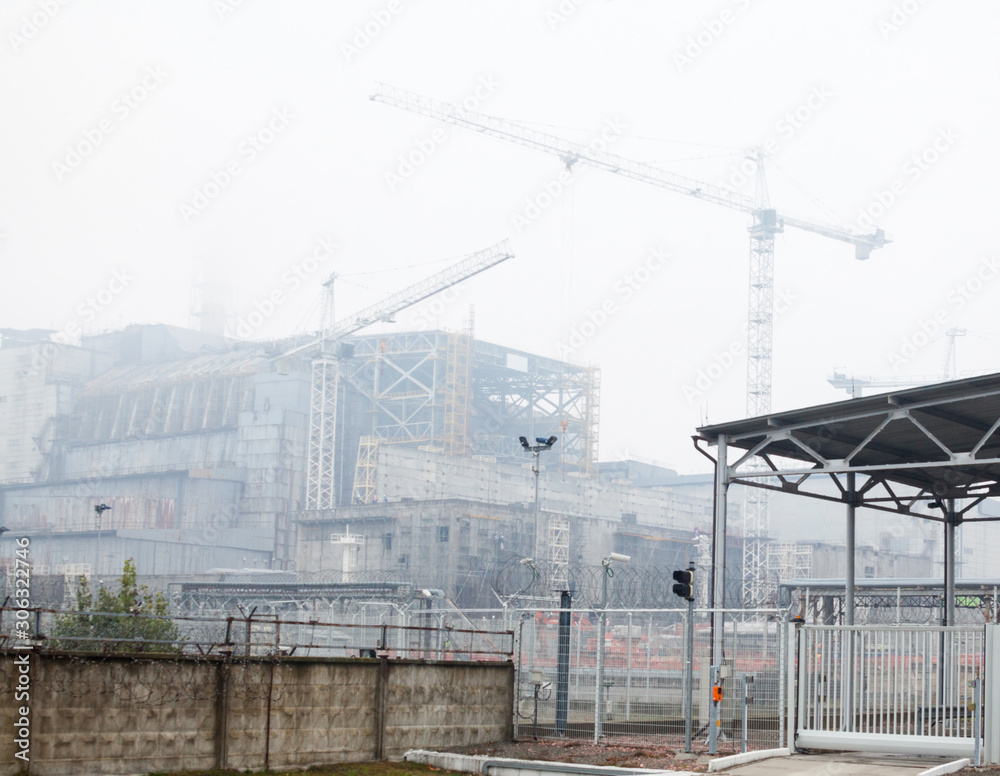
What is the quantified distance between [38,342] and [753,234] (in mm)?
79282

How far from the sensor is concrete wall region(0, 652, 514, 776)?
1434 cm

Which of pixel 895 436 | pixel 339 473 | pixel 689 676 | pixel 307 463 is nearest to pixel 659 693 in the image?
pixel 895 436

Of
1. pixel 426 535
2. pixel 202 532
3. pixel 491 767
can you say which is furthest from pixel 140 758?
pixel 202 532

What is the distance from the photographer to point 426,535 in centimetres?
8731

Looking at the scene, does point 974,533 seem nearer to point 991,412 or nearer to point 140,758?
point 991,412

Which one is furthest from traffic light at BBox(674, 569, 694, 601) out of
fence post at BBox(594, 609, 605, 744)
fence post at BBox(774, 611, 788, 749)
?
fence post at BBox(594, 609, 605, 744)

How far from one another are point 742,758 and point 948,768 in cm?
252

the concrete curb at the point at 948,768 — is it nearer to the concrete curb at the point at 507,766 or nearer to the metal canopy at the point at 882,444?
the concrete curb at the point at 507,766

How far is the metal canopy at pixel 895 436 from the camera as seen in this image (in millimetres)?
18516

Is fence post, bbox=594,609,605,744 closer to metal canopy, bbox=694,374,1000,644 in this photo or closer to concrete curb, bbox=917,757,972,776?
metal canopy, bbox=694,374,1000,644

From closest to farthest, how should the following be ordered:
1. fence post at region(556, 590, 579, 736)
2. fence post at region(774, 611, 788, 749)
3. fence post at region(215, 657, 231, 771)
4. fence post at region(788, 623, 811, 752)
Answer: fence post at region(215, 657, 231, 771) → fence post at region(788, 623, 811, 752) → fence post at region(774, 611, 788, 749) → fence post at region(556, 590, 579, 736)

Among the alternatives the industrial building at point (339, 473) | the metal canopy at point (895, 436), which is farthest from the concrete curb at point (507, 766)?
the industrial building at point (339, 473)

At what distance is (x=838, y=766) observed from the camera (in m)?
14.5

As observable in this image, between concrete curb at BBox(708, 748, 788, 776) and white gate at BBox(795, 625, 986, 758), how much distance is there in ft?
1.31
